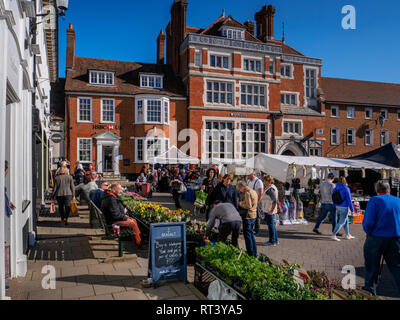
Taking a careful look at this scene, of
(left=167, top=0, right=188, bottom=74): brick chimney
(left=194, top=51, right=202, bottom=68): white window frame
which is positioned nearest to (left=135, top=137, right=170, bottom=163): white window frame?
(left=194, top=51, right=202, bottom=68): white window frame

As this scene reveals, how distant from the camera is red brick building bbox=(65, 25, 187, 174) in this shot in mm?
24500

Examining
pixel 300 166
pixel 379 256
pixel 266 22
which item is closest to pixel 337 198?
pixel 379 256

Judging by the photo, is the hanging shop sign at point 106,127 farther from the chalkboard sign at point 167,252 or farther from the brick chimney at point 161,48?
the chalkboard sign at point 167,252

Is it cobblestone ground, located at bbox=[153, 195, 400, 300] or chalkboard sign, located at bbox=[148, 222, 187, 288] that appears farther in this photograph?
cobblestone ground, located at bbox=[153, 195, 400, 300]

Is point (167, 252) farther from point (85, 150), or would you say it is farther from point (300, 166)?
point (85, 150)

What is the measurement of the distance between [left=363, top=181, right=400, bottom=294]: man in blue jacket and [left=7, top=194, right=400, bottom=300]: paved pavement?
616 millimetres

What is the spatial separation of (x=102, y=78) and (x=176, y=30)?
900 centimetres

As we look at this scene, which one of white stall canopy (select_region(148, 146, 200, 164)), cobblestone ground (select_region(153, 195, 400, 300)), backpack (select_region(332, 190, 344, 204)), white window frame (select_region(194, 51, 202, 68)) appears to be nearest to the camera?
cobblestone ground (select_region(153, 195, 400, 300))

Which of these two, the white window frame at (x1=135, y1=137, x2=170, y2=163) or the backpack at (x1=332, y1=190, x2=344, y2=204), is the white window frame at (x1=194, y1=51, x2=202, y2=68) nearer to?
the white window frame at (x1=135, y1=137, x2=170, y2=163)

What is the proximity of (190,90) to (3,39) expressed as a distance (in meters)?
23.0

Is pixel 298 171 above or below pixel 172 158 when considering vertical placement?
below

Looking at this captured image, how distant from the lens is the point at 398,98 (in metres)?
35.3

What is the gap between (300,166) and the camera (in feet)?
46.2
